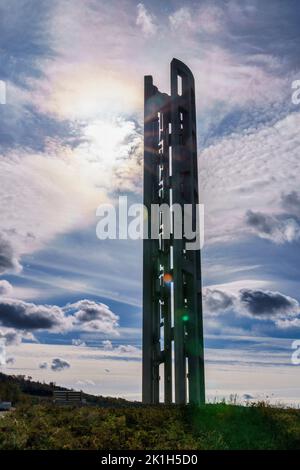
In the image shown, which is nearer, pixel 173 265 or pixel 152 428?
pixel 152 428

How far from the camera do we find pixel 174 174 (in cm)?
2622

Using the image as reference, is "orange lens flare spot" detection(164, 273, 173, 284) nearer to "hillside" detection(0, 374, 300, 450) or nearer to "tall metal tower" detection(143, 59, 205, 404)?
"tall metal tower" detection(143, 59, 205, 404)

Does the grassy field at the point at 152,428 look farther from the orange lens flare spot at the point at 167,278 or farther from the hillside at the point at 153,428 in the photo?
the orange lens flare spot at the point at 167,278

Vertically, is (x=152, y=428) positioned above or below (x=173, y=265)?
below

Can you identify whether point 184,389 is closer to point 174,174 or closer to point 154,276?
point 154,276

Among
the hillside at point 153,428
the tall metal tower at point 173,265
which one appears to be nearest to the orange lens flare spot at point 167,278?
the tall metal tower at point 173,265

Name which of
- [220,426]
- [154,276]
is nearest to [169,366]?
[154,276]

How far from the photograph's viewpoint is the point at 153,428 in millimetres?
15273

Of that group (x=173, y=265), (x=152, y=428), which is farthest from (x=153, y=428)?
(x=173, y=265)

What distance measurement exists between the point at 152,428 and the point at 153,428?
28mm

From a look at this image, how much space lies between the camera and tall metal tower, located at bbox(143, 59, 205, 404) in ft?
82.3

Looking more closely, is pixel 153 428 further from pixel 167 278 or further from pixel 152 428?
pixel 167 278

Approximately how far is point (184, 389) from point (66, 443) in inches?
447

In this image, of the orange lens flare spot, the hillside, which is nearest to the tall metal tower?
the orange lens flare spot
